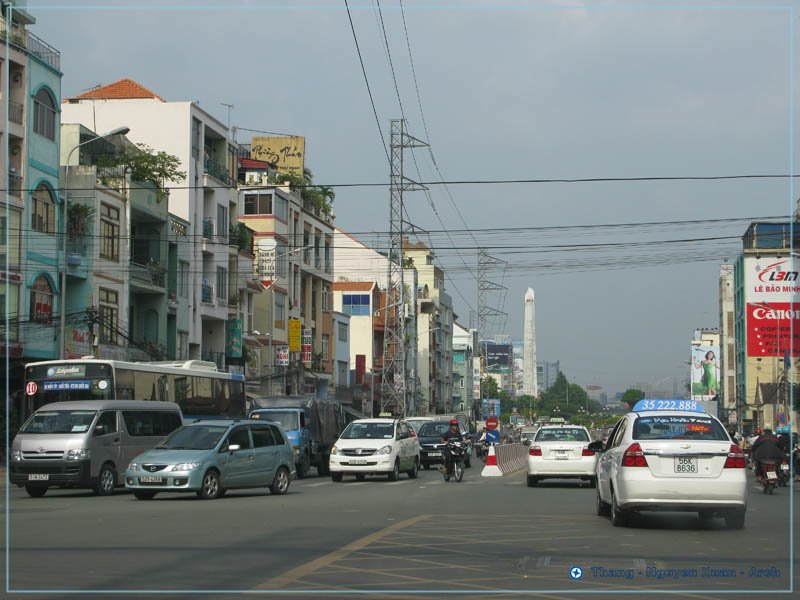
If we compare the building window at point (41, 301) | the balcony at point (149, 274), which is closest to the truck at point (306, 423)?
the building window at point (41, 301)

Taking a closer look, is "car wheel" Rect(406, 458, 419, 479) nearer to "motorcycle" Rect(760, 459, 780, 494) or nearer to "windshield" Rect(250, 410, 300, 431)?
"windshield" Rect(250, 410, 300, 431)

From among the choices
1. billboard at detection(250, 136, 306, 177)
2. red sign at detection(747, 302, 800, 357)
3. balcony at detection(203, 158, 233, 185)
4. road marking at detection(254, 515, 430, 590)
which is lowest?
road marking at detection(254, 515, 430, 590)

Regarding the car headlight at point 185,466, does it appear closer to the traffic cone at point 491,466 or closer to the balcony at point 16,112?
the traffic cone at point 491,466

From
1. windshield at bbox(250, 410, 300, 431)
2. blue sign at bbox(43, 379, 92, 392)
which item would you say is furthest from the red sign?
blue sign at bbox(43, 379, 92, 392)

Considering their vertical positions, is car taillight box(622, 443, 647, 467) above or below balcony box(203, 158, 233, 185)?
below

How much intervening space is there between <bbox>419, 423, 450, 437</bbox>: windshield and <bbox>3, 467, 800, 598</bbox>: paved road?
79.9ft

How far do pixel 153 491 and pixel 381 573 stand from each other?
45.1ft

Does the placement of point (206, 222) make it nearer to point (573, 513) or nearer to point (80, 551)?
point (573, 513)

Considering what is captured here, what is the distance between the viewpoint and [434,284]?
5246 inches

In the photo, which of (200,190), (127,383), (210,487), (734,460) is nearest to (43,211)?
(127,383)

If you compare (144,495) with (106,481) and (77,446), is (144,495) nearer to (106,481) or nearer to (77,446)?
(77,446)

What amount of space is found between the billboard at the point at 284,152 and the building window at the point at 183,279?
62.9 ft

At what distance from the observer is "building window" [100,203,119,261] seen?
4872 cm

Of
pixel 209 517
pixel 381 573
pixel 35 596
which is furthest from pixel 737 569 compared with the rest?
pixel 209 517
